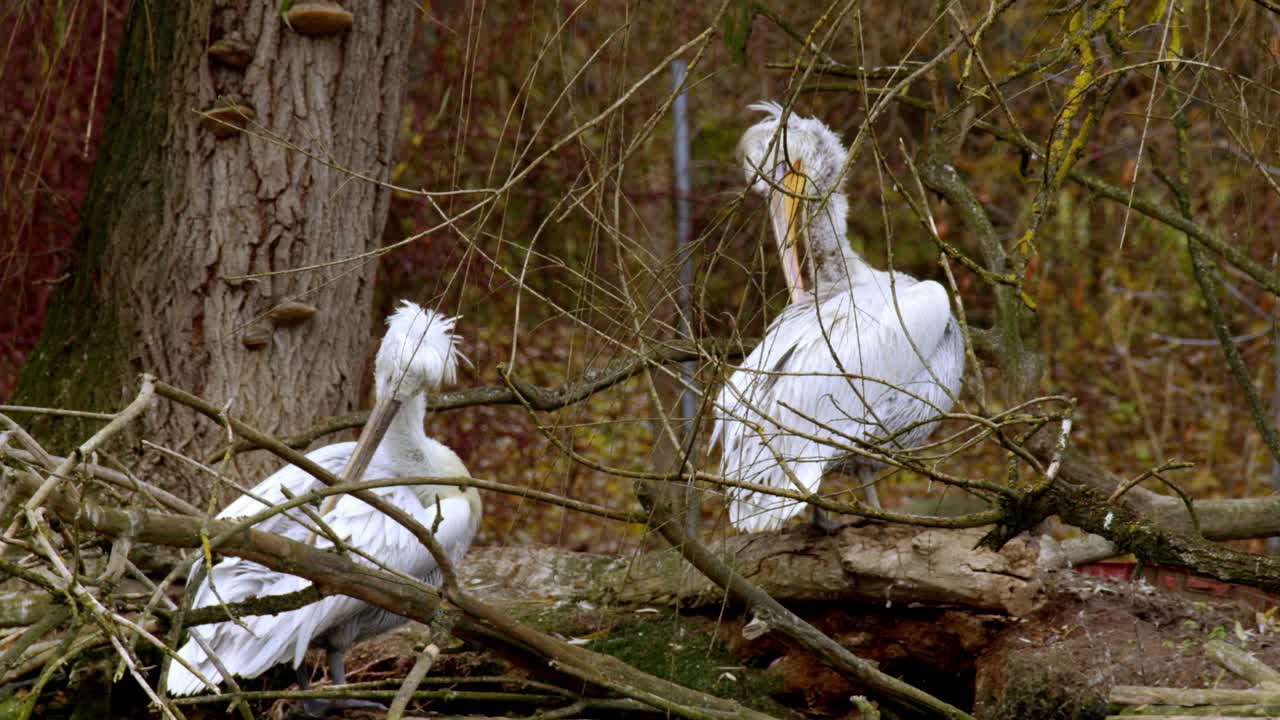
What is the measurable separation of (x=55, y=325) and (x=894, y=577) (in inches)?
116

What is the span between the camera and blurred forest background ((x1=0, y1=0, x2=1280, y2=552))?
4766mm

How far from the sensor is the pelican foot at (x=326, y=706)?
4.24 metres

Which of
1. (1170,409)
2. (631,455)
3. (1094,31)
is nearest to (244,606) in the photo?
(1094,31)

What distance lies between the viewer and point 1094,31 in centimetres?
287

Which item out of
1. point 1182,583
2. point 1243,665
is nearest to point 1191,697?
point 1243,665

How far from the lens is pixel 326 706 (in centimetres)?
430

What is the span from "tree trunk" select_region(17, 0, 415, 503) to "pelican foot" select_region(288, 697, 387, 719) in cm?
77

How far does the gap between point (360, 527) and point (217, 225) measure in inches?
43.8

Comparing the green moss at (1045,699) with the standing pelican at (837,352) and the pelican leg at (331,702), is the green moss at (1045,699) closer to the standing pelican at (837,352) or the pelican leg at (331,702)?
the standing pelican at (837,352)

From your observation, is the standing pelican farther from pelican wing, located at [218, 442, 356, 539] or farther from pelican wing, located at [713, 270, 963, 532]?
pelican wing, located at [218, 442, 356, 539]

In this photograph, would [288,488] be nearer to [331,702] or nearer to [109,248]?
[331,702]

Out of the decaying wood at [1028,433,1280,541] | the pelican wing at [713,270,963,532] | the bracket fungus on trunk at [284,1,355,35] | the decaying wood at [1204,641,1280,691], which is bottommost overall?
the decaying wood at [1204,641,1280,691]

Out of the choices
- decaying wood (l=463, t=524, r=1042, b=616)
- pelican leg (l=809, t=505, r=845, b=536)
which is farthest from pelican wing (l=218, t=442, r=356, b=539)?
pelican leg (l=809, t=505, r=845, b=536)

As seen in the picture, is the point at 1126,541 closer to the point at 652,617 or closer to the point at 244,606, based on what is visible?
the point at 652,617
